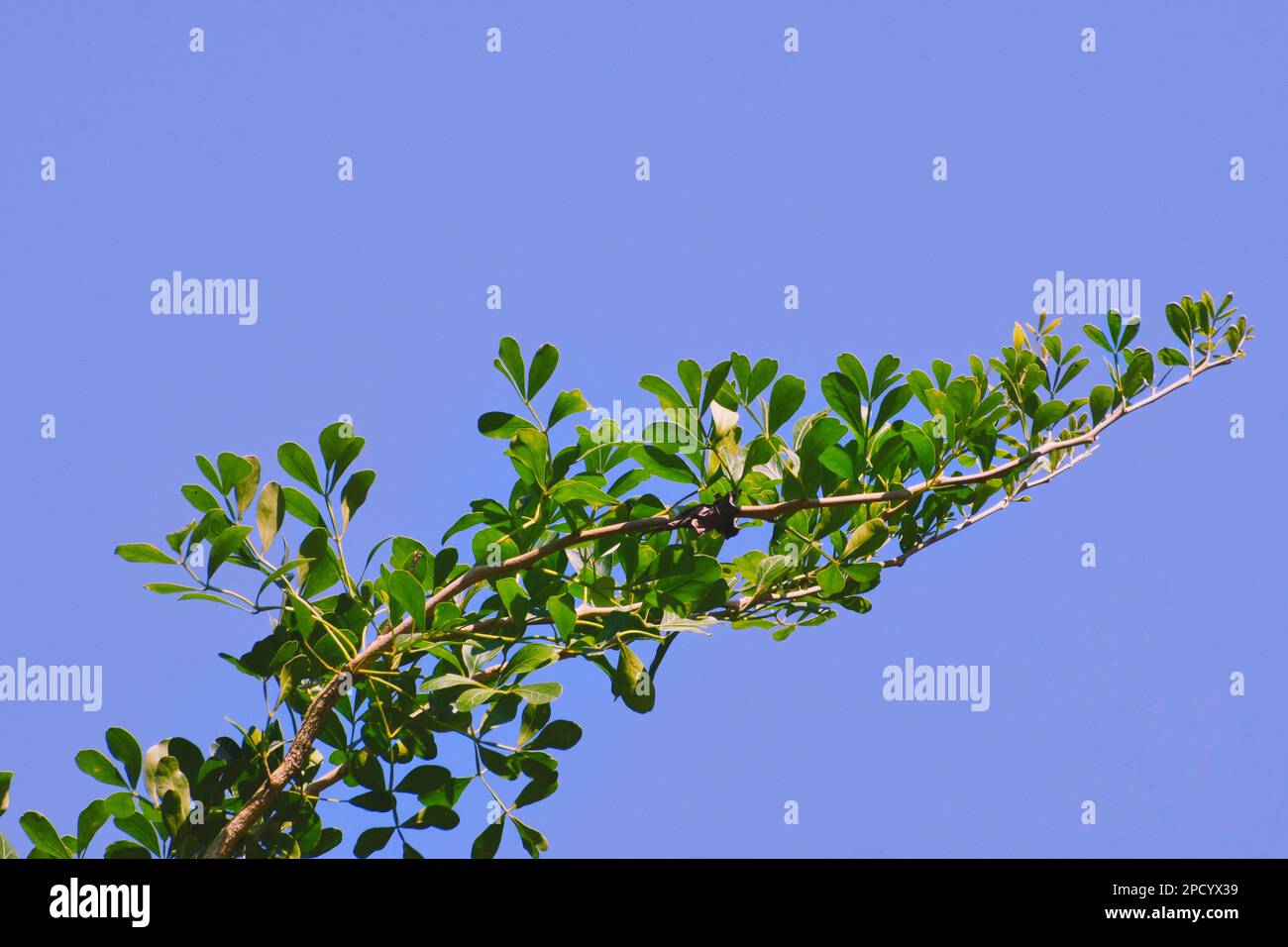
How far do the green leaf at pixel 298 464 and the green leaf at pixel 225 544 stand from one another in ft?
0.73

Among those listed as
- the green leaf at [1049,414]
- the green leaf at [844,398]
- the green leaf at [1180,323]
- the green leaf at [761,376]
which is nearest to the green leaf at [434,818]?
the green leaf at [761,376]

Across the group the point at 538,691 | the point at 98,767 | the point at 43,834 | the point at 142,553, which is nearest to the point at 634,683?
the point at 538,691

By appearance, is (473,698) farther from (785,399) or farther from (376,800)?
(785,399)

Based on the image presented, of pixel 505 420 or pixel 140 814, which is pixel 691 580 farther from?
pixel 140 814

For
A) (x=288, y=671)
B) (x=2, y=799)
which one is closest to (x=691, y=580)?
(x=288, y=671)

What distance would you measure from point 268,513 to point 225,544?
147 mm

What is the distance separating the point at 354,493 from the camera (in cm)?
263

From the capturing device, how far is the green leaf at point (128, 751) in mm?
2623

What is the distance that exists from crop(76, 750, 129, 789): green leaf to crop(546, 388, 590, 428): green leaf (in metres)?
1.33

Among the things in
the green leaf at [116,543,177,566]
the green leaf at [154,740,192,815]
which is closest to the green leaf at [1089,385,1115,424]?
the green leaf at [116,543,177,566]

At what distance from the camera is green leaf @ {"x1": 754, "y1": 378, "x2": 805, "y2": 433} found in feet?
8.30
